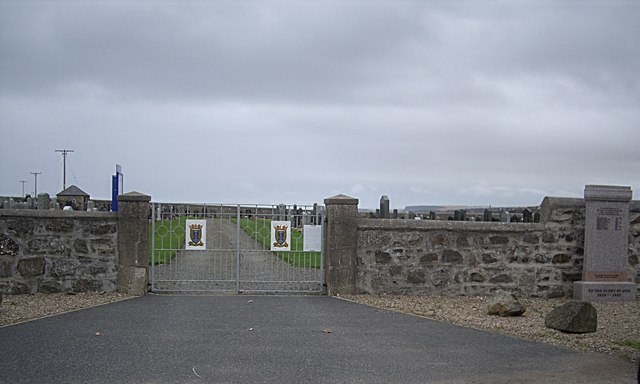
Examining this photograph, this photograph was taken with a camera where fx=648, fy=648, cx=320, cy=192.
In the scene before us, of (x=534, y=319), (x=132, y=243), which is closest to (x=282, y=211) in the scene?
(x=132, y=243)

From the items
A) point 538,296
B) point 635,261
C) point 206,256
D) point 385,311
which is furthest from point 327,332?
point 206,256

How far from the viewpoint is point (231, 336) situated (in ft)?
27.7

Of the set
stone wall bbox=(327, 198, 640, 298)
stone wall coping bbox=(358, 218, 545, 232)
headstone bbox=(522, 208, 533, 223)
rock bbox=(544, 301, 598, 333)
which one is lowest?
rock bbox=(544, 301, 598, 333)

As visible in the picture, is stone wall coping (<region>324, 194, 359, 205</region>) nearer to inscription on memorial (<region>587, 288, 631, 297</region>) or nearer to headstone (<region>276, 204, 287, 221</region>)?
headstone (<region>276, 204, 287, 221</region>)

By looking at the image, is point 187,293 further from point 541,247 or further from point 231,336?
point 541,247

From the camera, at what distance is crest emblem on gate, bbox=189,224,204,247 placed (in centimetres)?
1251

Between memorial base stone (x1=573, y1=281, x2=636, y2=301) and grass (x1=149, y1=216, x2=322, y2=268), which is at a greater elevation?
grass (x1=149, y1=216, x2=322, y2=268)

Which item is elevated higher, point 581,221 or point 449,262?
point 581,221

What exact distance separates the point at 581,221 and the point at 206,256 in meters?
12.4

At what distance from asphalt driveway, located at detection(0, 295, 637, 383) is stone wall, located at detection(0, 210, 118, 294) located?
2162 mm

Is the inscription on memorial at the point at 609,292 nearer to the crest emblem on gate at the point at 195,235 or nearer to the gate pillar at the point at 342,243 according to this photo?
the gate pillar at the point at 342,243

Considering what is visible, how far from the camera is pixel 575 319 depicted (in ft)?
28.8

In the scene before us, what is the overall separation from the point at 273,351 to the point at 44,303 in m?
5.42

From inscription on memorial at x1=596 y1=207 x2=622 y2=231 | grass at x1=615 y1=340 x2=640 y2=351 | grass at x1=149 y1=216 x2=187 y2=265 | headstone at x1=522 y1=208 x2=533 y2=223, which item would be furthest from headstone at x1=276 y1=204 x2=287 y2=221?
grass at x1=615 y1=340 x2=640 y2=351
